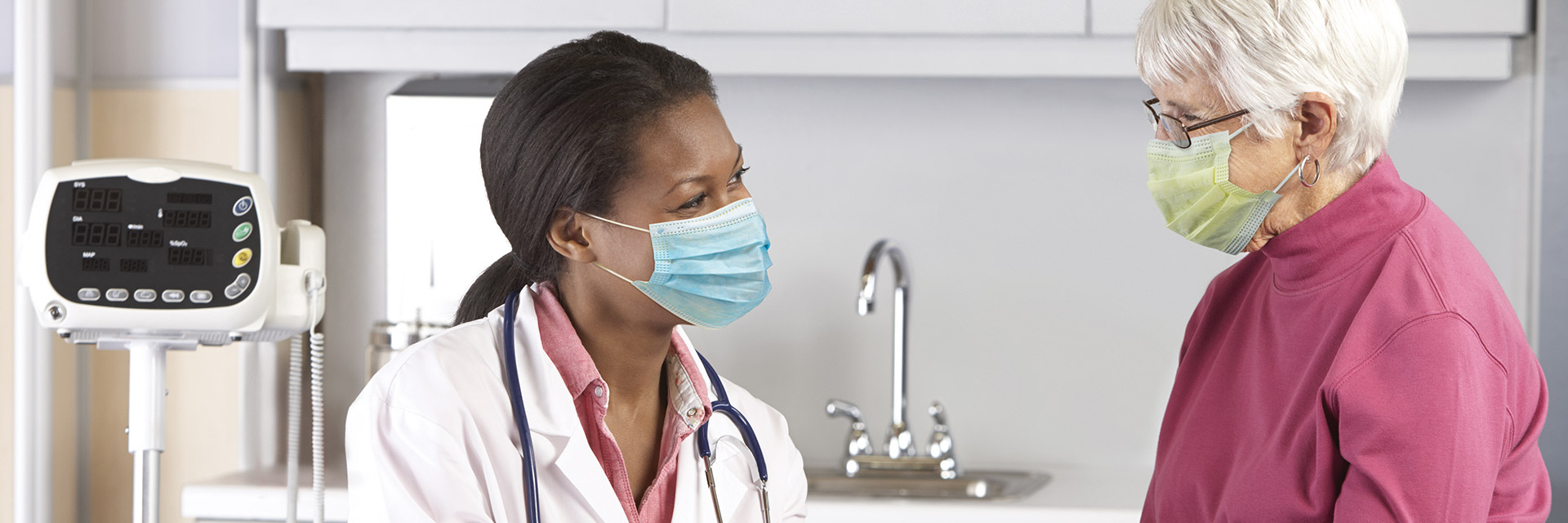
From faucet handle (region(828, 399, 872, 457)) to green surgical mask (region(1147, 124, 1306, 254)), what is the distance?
102cm

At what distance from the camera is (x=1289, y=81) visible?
996 millimetres

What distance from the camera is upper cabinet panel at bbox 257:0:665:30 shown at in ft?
6.21

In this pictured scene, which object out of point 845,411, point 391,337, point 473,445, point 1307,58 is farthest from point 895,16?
point 473,445

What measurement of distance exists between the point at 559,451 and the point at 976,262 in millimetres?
1339

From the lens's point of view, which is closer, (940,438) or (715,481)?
(715,481)

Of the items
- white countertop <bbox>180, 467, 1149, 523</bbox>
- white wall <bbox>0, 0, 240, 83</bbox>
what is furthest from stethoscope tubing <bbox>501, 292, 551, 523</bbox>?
white wall <bbox>0, 0, 240, 83</bbox>

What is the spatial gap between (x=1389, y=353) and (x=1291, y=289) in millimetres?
161

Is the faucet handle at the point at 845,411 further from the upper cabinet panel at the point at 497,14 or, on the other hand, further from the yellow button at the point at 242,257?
the yellow button at the point at 242,257

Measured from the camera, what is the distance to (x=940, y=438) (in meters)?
2.09

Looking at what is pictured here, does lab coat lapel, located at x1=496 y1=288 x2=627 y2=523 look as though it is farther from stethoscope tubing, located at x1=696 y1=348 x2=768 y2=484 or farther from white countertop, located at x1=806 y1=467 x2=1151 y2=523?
white countertop, located at x1=806 y1=467 x2=1151 y2=523

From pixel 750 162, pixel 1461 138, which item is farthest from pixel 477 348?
pixel 1461 138

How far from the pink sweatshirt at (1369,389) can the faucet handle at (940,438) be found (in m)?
0.91

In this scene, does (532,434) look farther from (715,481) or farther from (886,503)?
(886,503)

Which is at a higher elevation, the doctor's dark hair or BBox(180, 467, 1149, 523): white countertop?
the doctor's dark hair
